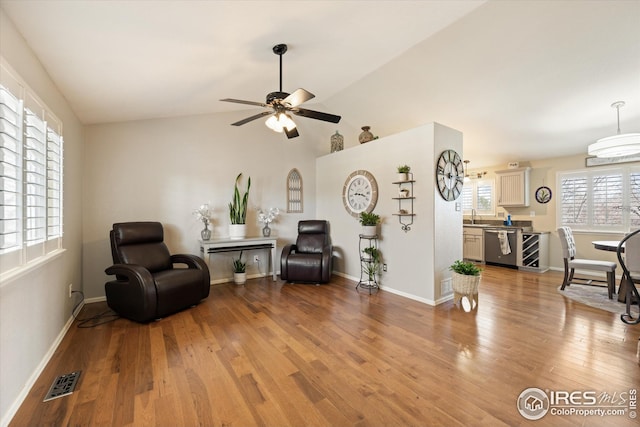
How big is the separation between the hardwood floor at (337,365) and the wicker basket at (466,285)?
0.62ft

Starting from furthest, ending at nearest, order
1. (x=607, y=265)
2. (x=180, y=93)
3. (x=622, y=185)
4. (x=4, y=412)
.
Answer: (x=622, y=185) < (x=607, y=265) < (x=180, y=93) < (x=4, y=412)

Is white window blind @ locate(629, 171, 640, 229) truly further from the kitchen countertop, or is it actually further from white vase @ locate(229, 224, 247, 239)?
white vase @ locate(229, 224, 247, 239)

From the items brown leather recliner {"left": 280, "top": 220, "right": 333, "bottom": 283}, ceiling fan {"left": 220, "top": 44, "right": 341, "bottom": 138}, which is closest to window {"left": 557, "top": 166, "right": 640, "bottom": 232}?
brown leather recliner {"left": 280, "top": 220, "right": 333, "bottom": 283}

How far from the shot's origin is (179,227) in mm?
4422

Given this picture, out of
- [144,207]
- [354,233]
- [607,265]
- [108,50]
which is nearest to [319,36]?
[108,50]

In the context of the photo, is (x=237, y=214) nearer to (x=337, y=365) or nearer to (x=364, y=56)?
(x=364, y=56)

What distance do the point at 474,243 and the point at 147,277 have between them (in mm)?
6374

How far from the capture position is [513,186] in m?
5.87

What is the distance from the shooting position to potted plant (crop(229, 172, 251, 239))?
15.1ft

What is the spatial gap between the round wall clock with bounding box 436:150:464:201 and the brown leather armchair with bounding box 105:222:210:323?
3.43 metres

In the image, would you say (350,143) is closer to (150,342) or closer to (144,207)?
(144,207)

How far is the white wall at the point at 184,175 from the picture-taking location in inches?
151

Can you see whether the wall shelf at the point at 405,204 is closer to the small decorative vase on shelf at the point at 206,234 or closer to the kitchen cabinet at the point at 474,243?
the kitchen cabinet at the point at 474,243

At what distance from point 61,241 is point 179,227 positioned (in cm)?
178
